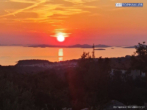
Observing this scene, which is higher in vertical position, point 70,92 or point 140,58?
point 140,58

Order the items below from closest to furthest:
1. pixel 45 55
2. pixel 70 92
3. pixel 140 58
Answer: pixel 70 92 < pixel 140 58 < pixel 45 55

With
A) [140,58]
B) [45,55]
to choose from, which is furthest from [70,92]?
[45,55]

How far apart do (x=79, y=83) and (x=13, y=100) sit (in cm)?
753

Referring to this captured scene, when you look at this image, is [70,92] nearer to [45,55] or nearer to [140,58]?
[140,58]

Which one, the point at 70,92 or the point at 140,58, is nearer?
the point at 70,92

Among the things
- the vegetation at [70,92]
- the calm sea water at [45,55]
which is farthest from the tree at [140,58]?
the calm sea water at [45,55]

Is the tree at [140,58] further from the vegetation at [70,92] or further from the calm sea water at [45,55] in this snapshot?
the calm sea water at [45,55]

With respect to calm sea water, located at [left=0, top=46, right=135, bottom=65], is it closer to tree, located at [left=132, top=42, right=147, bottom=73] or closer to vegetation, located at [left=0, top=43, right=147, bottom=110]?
tree, located at [left=132, top=42, right=147, bottom=73]

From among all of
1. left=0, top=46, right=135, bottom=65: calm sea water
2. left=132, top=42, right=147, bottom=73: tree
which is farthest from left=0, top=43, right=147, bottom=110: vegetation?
left=0, top=46, right=135, bottom=65: calm sea water

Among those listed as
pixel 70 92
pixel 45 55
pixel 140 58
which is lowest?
pixel 70 92

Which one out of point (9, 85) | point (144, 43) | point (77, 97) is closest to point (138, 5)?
point (77, 97)


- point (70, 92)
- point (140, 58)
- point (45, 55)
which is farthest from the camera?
point (45, 55)

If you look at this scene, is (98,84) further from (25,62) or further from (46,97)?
(25,62)

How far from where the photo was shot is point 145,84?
57.3ft
